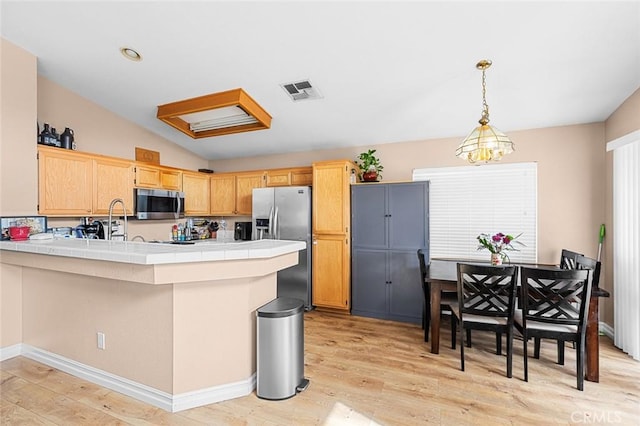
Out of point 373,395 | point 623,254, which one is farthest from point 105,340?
point 623,254

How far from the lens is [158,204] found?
411cm

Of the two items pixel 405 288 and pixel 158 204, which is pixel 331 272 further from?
pixel 158 204

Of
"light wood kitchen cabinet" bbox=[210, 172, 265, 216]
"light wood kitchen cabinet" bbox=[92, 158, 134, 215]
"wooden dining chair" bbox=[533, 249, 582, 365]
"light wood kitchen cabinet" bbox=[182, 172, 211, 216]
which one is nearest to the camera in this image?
"wooden dining chair" bbox=[533, 249, 582, 365]

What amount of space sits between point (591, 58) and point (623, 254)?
1.95 meters

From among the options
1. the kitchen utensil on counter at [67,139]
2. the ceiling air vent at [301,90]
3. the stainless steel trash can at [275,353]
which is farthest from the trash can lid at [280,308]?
the kitchen utensil on counter at [67,139]

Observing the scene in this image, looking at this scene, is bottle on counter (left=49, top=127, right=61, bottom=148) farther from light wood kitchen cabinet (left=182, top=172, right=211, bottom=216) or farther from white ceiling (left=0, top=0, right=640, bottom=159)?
light wood kitchen cabinet (left=182, top=172, right=211, bottom=216)

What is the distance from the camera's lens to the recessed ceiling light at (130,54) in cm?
266

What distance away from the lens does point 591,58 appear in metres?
2.40

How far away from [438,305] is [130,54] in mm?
3852

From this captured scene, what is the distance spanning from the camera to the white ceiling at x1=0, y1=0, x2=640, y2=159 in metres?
2.09

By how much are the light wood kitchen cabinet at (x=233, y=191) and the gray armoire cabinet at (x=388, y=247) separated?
181 cm

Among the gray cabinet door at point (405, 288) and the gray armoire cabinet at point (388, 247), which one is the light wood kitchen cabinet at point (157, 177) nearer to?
the gray armoire cabinet at point (388, 247)

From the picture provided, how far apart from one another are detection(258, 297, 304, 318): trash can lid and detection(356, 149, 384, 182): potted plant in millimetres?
2258

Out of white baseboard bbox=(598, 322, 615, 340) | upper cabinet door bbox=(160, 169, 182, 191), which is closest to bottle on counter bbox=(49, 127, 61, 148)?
upper cabinet door bbox=(160, 169, 182, 191)
